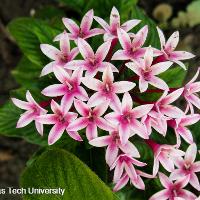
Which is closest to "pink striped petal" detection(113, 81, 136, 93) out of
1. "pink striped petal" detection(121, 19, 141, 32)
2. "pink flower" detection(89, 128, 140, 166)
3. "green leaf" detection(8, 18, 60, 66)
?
"pink flower" detection(89, 128, 140, 166)

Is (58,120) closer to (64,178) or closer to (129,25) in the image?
(64,178)

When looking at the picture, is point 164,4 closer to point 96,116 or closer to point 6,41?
point 6,41

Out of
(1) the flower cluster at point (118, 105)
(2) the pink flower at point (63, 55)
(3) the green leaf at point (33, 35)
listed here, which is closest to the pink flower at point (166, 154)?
(1) the flower cluster at point (118, 105)

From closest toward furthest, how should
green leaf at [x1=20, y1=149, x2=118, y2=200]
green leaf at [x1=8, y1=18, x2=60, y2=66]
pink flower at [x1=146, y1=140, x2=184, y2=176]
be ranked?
1. green leaf at [x1=20, y1=149, x2=118, y2=200]
2. pink flower at [x1=146, y1=140, x2=184, y2=176]
3. green leaf at [x1=8, y1=18, x2=60, y2=66]

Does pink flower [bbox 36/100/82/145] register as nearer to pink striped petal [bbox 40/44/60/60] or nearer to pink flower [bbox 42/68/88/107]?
pink flower [bbox 42/68/88/107]

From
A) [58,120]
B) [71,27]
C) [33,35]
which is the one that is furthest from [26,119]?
[33,35]

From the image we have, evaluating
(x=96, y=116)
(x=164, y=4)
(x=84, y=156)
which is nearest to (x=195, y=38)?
(x=164, y=4)

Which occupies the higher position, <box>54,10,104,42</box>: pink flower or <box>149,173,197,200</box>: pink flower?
<box>54,10,104,42</box>: pink flower

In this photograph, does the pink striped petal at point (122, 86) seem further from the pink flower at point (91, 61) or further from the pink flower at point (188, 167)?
the pink flower at point (188, 167)
